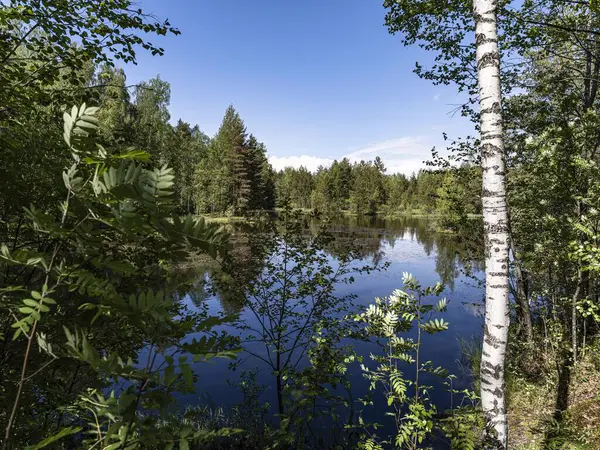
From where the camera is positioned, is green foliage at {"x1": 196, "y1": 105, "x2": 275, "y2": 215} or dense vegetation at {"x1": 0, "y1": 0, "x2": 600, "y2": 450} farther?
green foliage at {"x1": 196, "y1": 105, "x2": 275, "y2": 215}

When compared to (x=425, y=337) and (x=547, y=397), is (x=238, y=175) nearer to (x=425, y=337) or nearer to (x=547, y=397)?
(x=425, y=337)

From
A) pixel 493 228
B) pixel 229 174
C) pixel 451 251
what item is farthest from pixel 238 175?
pixel 493 228

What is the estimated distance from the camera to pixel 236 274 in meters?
5.31

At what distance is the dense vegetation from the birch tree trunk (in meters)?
0.03

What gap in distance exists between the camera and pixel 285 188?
70500 millimetres

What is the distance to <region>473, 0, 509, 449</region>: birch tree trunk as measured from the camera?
98.7 inches

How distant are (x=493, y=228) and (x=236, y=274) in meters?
3.93

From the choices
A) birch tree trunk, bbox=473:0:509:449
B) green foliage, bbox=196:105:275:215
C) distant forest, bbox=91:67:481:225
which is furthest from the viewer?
green foliage, bbox=196:105:275:215

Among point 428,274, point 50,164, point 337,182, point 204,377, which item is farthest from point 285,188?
point 50,164

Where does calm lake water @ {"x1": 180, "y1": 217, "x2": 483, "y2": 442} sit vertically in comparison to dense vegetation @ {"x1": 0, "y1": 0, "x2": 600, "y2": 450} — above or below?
below

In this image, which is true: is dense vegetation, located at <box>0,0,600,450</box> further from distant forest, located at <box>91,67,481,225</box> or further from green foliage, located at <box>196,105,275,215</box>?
green foliage, located at <box>196,105,275,215</box>

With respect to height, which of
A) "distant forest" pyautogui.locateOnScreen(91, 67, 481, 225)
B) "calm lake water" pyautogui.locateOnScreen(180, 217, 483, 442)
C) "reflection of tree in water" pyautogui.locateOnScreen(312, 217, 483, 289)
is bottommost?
"calm lake water" pyautogui.locateOnScreen(180, 217, 483, 442)

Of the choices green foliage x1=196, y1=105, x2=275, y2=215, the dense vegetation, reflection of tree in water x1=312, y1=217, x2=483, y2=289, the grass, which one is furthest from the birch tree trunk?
green foliage x1=196, y1=105, x2=275, y2=215

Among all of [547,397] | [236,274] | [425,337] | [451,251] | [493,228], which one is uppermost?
[493,228]
